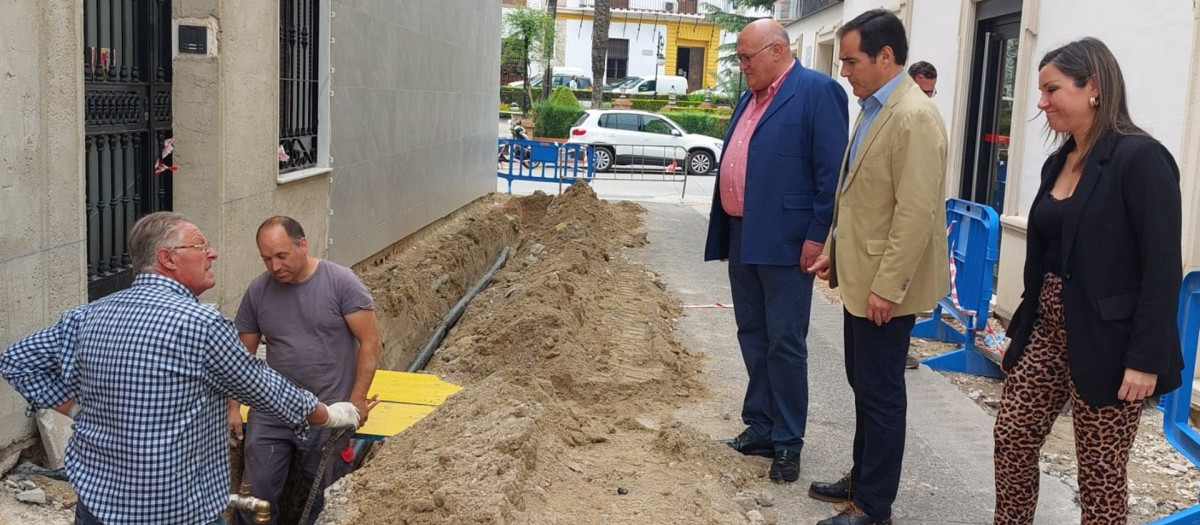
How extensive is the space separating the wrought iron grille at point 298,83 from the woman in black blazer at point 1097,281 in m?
5.90

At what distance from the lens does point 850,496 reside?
4.86 metres

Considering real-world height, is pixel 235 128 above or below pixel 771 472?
above

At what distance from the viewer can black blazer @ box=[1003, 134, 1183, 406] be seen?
3.52 metres

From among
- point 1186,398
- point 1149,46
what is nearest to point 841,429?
point 1186,398

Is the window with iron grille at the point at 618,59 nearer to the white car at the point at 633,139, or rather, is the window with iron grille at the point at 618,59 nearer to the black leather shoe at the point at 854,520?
the white car at the point at 633,139

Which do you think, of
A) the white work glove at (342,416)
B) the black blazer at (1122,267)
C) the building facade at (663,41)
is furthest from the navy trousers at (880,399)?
the building facade at (663,41)

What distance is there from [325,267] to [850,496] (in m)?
2.49

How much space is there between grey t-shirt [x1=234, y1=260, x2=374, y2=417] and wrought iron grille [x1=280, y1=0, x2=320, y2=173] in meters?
3.47

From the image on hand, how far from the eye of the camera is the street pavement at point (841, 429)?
197 inches

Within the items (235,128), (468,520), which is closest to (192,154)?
(235,128)

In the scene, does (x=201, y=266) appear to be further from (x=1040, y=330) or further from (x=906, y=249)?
(x=1040, y=330)

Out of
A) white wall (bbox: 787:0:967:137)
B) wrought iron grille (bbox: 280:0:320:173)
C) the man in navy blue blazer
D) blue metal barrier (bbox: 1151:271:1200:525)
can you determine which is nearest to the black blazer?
blue metal barrier (bbox: 1151:271:1200:525)

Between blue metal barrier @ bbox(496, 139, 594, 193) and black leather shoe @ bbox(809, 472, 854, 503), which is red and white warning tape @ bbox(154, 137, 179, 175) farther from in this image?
blue metal barrier @ bbox(496, 139, 594, 193)

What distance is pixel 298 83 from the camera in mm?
8664
